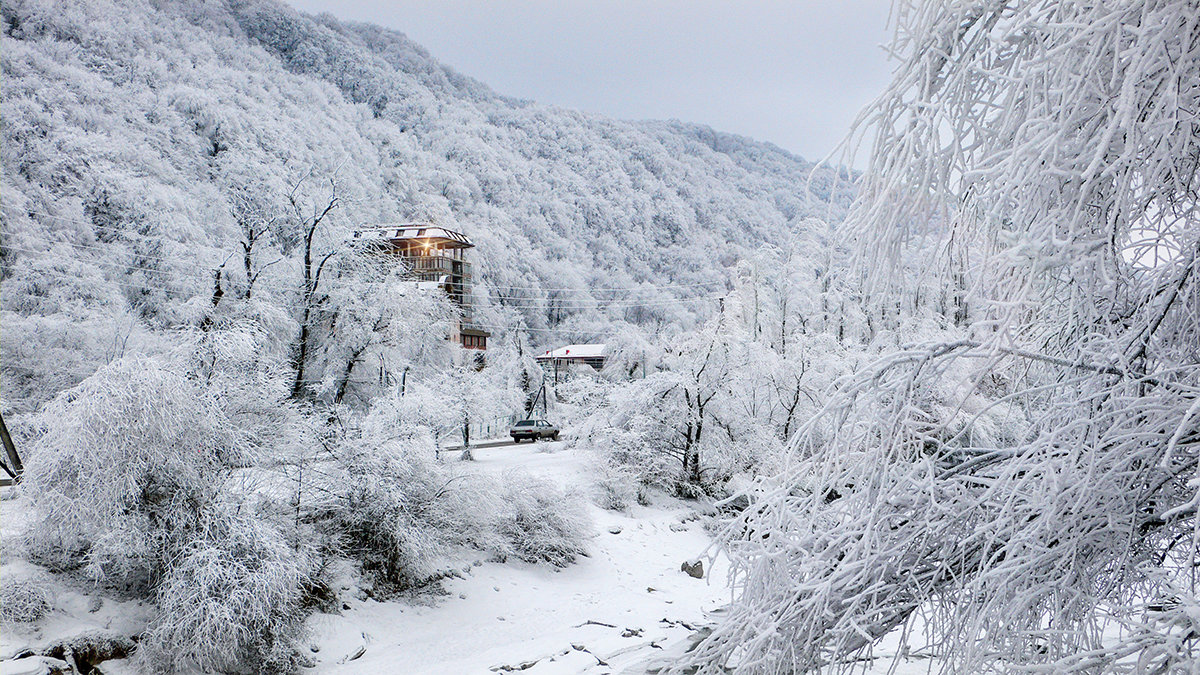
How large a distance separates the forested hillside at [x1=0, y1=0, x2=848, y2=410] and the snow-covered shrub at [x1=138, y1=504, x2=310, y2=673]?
4415 millimetres

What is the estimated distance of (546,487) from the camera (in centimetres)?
1327

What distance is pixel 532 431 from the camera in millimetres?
24797

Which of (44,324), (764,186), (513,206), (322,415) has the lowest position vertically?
(322,415)

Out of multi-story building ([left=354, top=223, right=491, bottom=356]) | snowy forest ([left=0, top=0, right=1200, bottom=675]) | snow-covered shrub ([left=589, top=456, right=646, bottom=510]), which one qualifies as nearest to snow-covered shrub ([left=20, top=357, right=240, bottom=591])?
snowy forest ([left=0, top=0, right=1200, bottom=675])

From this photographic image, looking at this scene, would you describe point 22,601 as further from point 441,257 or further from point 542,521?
point 441,257

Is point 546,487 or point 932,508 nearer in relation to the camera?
point 932,508

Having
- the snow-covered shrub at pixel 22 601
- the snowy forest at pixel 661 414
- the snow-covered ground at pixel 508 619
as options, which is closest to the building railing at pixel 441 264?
the snowy forest at pixel 661 414

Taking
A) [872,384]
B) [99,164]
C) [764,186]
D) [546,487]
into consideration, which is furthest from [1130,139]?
[764,186]

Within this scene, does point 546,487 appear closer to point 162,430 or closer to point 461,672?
point 461,672

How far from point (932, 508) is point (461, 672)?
747 cm

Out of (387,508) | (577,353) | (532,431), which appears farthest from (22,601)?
(577,353)

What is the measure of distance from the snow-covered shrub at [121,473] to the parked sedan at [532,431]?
1686 centimetres

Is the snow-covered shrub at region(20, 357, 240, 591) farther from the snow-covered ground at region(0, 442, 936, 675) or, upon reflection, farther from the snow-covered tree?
the snow-covered tree

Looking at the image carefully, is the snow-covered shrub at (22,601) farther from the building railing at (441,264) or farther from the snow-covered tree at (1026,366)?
the building railing at (441,264)
